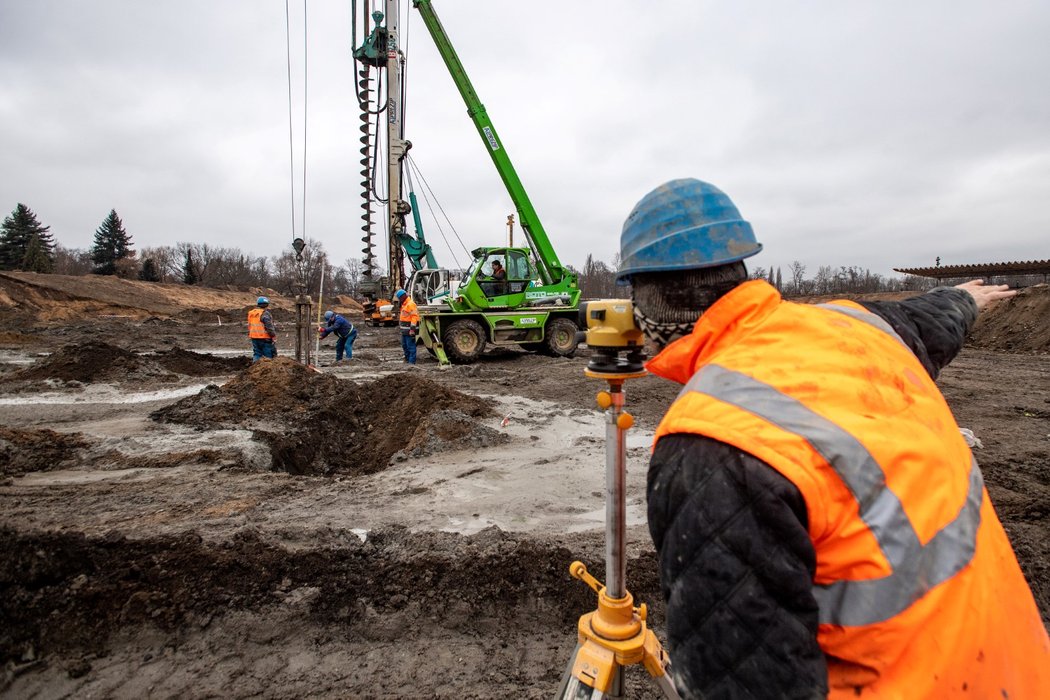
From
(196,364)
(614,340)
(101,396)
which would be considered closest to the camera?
(614,340)

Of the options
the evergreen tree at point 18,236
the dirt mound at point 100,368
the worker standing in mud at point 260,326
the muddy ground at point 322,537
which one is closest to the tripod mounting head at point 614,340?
the muddy ground at point 322,537

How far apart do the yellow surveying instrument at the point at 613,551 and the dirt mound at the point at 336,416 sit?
4.74 m

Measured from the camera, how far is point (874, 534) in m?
0.91

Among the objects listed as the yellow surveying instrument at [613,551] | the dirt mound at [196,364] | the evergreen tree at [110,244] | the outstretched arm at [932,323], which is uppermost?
the evergreen tree at [110,244]

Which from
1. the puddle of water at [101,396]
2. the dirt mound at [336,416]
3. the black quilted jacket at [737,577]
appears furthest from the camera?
the puddle of water at [101,396]

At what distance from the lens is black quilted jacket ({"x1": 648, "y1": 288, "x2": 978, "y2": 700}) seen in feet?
2.87

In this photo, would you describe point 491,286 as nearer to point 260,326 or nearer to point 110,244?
point 260,326

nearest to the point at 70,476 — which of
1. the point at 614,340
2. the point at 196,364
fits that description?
the point at 614,340

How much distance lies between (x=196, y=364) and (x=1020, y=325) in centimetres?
2180

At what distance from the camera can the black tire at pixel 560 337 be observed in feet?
47.9

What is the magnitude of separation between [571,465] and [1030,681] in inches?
183

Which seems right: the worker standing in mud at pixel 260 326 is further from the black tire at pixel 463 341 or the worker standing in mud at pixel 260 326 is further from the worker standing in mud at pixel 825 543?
the worker standing in mud at pixel 825 543

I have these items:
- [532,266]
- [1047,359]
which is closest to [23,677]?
[532,266]

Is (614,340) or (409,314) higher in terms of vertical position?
(409,314)
